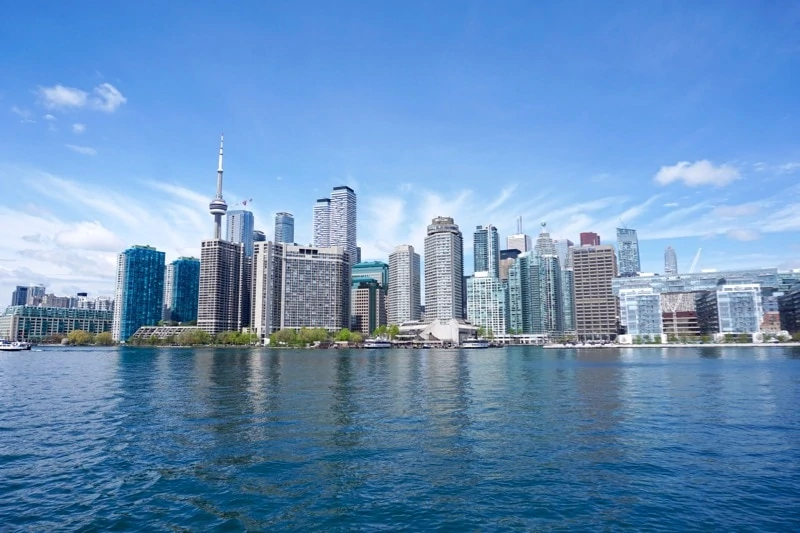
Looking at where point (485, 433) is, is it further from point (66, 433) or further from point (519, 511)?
point (66, 433)

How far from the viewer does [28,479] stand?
2866 centimetres

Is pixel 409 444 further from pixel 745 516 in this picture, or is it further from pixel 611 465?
pixel 745 516

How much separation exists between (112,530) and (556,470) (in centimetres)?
2380

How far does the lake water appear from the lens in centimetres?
2356

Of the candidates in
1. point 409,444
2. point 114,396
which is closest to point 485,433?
point 409,444

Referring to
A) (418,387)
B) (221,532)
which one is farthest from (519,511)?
(418,387)

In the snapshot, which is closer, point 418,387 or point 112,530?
point 112,530

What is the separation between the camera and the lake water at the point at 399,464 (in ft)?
77.3

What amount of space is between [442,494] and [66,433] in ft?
107

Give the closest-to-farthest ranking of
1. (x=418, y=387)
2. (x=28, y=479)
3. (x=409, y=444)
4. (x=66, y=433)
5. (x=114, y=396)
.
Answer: (x=28, y=479) < (x=409, y=444) < (x=66, y=433) < (x=114, y=396) < (x=418, y=387)

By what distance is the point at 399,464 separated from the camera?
105ft

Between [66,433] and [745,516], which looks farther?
[66,433]

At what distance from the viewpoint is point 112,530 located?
21906 mm

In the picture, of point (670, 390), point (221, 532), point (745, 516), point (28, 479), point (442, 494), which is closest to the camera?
point (221, 532)
